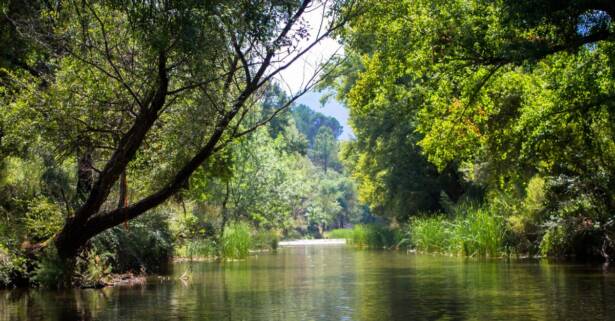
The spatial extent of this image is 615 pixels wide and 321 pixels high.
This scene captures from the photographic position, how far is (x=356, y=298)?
13.2m

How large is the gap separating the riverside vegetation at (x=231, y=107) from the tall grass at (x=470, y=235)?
0.09m

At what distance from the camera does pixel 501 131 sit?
23578 mm

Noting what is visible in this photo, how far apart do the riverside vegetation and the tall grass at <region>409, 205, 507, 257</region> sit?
9cm

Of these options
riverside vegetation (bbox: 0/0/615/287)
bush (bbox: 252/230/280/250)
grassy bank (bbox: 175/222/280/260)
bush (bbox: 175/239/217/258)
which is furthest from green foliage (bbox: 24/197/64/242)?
bush (bbox: 252/230/280/250)

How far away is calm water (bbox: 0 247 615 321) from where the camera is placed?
1083 cm

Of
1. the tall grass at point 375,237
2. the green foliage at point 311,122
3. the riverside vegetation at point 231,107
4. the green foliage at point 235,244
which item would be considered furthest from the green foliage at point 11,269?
the green foliage at point 311,122

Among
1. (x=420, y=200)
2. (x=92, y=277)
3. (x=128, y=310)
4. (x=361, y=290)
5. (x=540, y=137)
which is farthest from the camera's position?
(x=420, y=200)

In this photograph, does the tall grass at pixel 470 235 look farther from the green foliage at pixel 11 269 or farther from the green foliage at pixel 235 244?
the green foliage at pixel 11 269

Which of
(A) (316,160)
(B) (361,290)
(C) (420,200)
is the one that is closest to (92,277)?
(B) (361,290)

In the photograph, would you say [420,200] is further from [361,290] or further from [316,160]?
[316,160]

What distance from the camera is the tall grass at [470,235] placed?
25953 mm

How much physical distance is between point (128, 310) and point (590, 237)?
49.2 ft

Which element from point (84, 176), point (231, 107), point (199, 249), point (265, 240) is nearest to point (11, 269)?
point (84, 176)

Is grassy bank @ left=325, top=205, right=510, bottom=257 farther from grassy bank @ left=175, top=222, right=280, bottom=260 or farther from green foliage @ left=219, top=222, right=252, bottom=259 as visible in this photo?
grassy bank @ left=175, top=222, right=280, bottom=260
